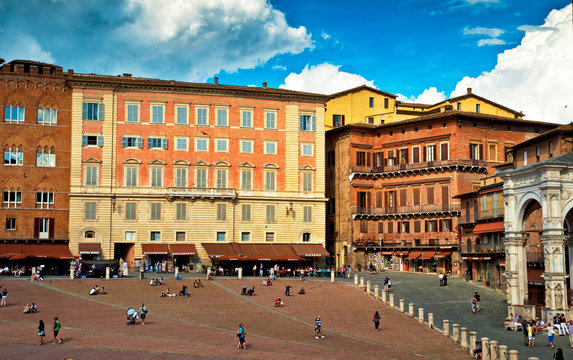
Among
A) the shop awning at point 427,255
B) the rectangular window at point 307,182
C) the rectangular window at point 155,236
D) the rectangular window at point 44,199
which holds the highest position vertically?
the rectangular window at point 307,182

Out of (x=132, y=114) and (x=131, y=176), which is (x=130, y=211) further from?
(x=132, y=114)

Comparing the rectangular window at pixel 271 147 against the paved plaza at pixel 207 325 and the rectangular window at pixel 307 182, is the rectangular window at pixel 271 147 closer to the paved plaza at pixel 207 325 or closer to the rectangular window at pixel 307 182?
the rectangular window at pixel 307 182

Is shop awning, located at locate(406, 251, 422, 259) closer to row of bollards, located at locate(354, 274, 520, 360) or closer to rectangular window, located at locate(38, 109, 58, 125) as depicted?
row of bollards, located at locate(354, 274, 520, 360)

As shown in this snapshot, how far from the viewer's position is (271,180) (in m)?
74.5

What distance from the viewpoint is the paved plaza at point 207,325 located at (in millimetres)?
34062

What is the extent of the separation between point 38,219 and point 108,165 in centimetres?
887

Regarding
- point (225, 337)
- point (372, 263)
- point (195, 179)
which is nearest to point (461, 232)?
point (372, 263)

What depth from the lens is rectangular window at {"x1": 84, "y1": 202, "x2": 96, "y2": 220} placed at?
69062 millimetres

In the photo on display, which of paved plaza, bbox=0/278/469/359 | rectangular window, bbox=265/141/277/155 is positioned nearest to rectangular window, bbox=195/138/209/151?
rectangular window, bbox=265/141/277/155

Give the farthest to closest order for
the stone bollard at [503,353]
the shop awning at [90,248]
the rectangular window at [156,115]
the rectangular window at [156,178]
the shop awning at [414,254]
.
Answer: the shop awning at [414,254] < the rectangular window at [156,115] < the rectangular window at [156,178] < the shop awning at [90,248] < the stone bollard at [503,353]

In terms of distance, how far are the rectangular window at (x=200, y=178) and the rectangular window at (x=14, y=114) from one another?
18571 millimetres

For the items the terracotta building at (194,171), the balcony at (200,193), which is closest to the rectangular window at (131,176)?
the terracotta building at (194,171)

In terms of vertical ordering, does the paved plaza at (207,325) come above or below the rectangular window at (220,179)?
below

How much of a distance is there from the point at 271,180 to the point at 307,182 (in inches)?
163
